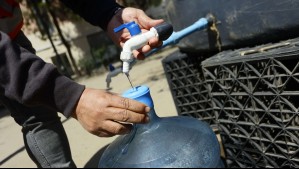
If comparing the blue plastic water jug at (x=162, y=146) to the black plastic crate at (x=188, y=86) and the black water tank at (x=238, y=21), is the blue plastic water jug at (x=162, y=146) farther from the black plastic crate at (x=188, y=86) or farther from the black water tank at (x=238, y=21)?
the black plastic crate at (x=188, y=86)

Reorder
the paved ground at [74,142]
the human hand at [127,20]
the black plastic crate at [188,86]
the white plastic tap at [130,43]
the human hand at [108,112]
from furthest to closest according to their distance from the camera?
the black plastic crate at [188,86]
the human hand at [127,20]
the paved ground at [74,142]
the white plastic tap at [130,43]
the human hand at [108,112]

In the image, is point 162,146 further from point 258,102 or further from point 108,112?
point 258,102

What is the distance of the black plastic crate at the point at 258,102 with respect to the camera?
1.83 meters

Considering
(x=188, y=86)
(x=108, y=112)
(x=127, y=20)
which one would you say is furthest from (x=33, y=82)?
(x=188, y=86)

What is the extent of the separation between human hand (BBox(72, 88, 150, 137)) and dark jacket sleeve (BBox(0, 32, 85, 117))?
0.13ft

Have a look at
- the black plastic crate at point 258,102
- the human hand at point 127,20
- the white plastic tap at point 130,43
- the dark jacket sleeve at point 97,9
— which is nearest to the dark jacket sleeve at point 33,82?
the white plastic tap at point 130,43

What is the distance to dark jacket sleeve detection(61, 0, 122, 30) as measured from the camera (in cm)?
184

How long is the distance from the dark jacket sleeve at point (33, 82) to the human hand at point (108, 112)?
0.13 feet

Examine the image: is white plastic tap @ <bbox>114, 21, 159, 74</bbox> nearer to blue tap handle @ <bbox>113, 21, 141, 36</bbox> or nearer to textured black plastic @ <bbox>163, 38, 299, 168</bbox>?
blue tap handle @ <bbox>113, 21, 141, 36</bbox>

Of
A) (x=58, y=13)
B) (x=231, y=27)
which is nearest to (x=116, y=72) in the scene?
(x=231, y=27)

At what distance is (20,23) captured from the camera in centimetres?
181

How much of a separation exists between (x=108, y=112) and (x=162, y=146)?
0.23 m

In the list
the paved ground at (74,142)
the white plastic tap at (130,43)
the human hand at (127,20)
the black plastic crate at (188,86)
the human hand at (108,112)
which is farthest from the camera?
the black plastic crate at (188,86)

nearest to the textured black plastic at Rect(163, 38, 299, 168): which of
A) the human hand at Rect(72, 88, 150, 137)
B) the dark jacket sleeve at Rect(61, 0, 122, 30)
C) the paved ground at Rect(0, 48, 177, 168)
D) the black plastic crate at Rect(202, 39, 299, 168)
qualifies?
the black plastic crate at Rect(202, 39, 299, 168)
